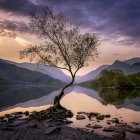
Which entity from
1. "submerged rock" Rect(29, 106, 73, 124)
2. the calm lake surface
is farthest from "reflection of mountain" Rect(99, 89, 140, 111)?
"submerged rock" Rect(29, 106, 73, 124)

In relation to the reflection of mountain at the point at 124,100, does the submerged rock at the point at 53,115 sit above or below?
below

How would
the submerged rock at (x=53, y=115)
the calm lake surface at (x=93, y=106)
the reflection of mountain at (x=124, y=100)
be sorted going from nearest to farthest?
1. the submerged rock at (x=53, y=115)
2. the calm lake surface at (x=93, y=106)
3. the reflection of mountain at (x=124, y=100)

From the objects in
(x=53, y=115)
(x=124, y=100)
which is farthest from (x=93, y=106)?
(x=53, y=115)

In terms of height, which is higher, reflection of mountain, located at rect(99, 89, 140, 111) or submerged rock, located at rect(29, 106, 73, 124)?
reflection of mountain, located at rect(99, 89, 140, 111)

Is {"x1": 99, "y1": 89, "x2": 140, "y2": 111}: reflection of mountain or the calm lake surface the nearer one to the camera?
the calm lake surface

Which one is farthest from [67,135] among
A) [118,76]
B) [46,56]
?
[118,76]

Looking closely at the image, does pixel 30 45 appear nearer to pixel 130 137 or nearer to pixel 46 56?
pixel 46 56

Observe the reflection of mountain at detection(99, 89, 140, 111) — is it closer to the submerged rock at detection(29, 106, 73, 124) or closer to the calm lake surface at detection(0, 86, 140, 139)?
the calm lake surface at detection(0, 86, 140, 139)

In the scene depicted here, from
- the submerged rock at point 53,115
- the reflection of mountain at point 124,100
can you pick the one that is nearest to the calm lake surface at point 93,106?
the reflection of mountain at point 124,100

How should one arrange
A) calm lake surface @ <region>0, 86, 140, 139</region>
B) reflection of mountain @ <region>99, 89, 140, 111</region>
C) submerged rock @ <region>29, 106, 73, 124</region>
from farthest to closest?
reflection of mountain @ <region>99, 89, 140, 111</region>
calm lake surface @ <region>0, 86, 140, 139</region>
submerged rock @ <region>29, 106, 73, 124</region>

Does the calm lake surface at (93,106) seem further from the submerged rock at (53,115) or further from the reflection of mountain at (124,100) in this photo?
the submerged rock at (53,115)

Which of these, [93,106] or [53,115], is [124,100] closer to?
[93,106]

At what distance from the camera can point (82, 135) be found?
85.5ft

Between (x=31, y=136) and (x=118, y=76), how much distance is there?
17082cm
